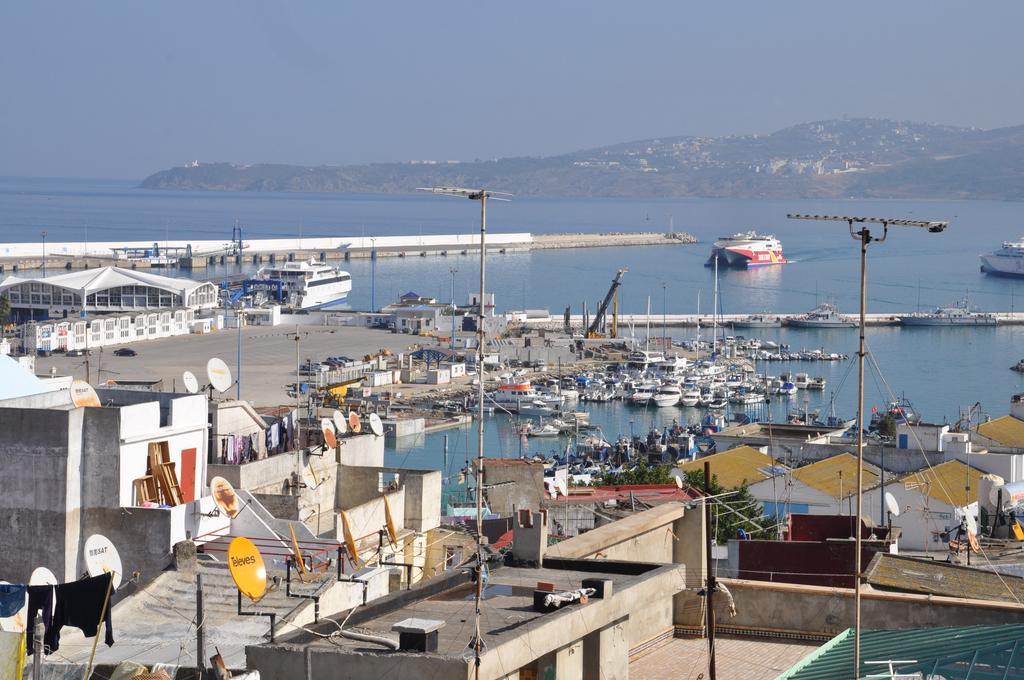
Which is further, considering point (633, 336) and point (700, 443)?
point (633, 336)

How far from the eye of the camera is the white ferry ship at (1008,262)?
6362 cm

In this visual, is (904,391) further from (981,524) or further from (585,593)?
(585,593)

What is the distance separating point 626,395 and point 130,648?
2209 cm

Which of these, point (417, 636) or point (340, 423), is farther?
point (340, 423)

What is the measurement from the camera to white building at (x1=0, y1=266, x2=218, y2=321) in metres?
32.6

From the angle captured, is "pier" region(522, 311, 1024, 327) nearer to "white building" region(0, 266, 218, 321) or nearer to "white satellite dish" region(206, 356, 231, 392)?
"white building" region(0, 266, 218, 321)

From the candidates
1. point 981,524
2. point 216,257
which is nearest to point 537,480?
point 981,524

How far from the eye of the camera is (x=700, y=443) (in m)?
19.0

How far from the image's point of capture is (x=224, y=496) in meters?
5.22

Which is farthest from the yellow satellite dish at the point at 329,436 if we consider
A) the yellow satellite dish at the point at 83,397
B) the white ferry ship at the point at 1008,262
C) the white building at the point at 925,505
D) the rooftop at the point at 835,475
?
the white ferry ship at the point at 1008,262

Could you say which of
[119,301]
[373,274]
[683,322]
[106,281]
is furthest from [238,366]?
[373,274]

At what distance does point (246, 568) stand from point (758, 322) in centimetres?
3599

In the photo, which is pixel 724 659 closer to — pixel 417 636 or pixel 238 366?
pixel 417 636

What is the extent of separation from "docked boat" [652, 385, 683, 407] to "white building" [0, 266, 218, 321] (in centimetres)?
1138
